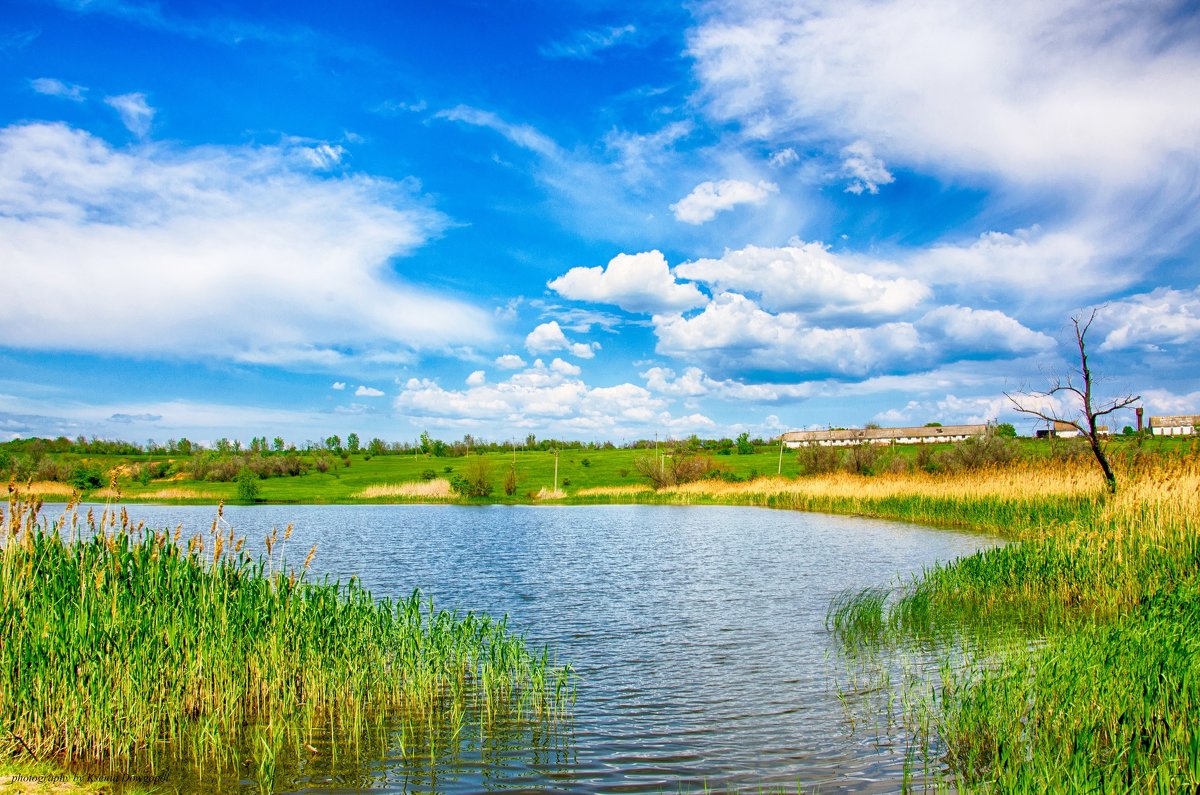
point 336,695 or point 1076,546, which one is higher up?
point 1076,546

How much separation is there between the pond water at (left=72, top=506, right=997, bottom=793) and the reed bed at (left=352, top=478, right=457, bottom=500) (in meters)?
38.3

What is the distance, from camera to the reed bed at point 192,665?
8047 millimetres

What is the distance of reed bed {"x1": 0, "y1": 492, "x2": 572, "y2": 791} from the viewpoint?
8047mm

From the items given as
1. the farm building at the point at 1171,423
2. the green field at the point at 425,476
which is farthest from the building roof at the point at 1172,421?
the green field at the point at 425,476

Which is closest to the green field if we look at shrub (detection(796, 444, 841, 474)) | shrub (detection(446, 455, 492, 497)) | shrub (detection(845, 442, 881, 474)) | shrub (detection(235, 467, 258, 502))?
shrub (detection(845, 442, 881, 474))

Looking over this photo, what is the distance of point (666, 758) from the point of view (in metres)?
8.62

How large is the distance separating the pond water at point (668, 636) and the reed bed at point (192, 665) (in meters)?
1.20

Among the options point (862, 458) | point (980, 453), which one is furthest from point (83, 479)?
point (862, 458)

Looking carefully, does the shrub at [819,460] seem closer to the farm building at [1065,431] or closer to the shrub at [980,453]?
the shrub at [980,453]

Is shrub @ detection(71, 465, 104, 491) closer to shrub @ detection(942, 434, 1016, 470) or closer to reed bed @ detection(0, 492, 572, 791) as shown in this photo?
reed bed @ detection(0, 492, 572, 791)

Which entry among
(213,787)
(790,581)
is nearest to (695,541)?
(790,581)

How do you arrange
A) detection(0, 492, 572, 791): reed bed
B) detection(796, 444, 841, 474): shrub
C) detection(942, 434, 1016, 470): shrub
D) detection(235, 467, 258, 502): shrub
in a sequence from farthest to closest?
detection(235, 467, 258, 502): shrub < detection(796, 444, 841, 474): shrub < detection(942, 434, 1016, 470): shrub < detection(0, 492, 572, 791): reed bed

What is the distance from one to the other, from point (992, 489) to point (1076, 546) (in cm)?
2145

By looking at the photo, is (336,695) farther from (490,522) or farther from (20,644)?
(490,522)
